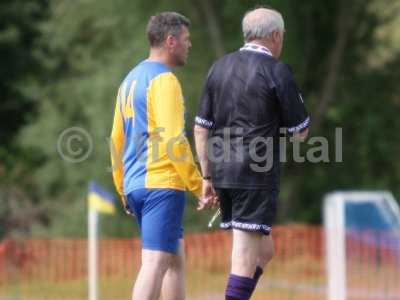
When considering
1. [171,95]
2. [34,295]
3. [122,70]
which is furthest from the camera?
[122,70]

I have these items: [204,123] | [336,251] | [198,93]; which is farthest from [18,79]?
[204,123]

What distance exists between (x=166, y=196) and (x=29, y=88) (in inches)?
784

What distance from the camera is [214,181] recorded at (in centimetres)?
591

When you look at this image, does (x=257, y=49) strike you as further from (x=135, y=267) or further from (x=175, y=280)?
(x=135, y=267)

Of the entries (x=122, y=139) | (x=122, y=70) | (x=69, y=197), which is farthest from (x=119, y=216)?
(x=122, y=139)

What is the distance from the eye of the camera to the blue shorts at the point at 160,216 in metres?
5.75

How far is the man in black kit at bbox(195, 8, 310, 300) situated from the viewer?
18.8ft

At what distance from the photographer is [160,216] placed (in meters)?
5.76

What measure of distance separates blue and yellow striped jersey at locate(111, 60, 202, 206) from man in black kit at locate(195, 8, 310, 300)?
8.8 inches

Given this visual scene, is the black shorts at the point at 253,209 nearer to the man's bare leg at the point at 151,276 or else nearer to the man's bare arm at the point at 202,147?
the man's bare arm at the point at 202,147

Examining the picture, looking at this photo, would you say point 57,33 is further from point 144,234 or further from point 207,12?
point 144,234

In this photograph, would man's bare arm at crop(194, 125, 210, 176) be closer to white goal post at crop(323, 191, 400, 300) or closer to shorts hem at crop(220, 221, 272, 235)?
shorts hem at crop(220, 221, 272, 235)

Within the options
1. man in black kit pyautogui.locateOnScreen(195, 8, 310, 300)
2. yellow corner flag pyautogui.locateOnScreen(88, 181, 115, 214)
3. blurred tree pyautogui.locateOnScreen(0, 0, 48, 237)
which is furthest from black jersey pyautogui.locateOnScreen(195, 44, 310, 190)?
blurred tree pyautogui.locateOnScreen(0, 0, 48, 237)

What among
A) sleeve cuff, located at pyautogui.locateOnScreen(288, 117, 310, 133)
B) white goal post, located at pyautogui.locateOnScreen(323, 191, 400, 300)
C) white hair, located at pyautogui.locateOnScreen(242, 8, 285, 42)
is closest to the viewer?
sleeve cuff, located at pyautogui.locateOnScreen(288, 117, 310, 133)
